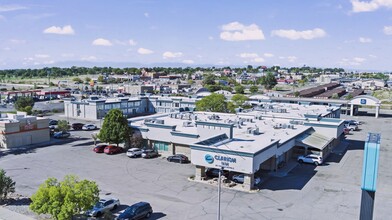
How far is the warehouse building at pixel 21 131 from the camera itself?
4891 cm

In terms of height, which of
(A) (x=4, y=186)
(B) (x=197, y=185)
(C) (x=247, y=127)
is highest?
(C) (x=247, y=127)

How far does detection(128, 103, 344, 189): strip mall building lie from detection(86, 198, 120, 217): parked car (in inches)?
394

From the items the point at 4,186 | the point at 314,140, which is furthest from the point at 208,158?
the point at 314,140

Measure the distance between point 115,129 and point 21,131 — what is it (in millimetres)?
15159

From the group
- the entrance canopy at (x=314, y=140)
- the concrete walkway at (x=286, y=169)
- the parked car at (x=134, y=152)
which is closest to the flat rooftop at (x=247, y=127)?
the entrance canopy at (x=314, y=140)

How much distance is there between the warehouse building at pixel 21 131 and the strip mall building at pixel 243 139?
13.9m

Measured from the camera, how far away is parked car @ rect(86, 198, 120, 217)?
2639 cm

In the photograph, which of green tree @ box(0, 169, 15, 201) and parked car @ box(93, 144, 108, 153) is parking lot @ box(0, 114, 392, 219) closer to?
parked car @ box(93, 144, 108, 153)

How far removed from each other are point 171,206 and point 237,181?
28.4 ft

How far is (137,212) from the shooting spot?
2545 cm

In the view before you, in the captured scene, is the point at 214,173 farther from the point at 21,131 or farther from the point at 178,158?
the point at 21,131

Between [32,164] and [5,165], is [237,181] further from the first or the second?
[5,165]

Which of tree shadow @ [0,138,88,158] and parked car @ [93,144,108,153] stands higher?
parked car @ [93,144,108,153]

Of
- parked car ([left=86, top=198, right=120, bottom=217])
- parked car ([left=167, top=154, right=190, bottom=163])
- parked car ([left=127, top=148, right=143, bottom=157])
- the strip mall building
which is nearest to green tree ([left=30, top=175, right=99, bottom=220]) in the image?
parked car ([left=86, top=198, right=120, bottom=217])
